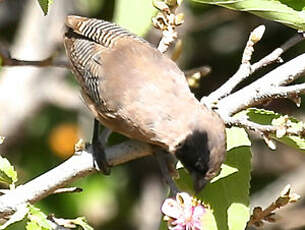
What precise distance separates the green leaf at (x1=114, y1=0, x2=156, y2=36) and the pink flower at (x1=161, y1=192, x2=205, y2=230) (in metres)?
0.60

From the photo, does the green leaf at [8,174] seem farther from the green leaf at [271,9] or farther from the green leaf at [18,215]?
the green leaf at [271,9]

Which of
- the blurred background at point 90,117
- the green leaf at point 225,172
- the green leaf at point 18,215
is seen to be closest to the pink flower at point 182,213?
the green leaf at point 225,172

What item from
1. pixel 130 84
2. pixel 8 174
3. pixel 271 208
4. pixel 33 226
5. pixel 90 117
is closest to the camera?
pixel 33 226

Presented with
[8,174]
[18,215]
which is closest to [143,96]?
[8,174]

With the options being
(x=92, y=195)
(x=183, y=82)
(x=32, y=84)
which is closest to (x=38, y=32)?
(x=32, y=84)

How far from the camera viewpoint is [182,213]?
2.55m

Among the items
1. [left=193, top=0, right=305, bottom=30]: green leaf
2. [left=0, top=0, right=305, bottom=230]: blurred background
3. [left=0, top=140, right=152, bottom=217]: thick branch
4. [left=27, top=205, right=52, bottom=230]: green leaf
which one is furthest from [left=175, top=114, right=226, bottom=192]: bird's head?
[left=0, top=0, right=305, bottom=230]: blurred background

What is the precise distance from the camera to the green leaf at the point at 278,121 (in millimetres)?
2521

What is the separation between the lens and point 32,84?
593 centimetres

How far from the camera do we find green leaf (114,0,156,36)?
2.82 meters

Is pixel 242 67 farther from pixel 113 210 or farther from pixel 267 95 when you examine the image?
pixel 113 210

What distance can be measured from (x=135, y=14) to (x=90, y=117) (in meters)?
3.42

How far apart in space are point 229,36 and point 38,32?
1414 mm

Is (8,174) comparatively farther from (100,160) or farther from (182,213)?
(182,213)
